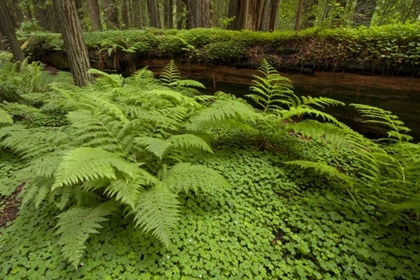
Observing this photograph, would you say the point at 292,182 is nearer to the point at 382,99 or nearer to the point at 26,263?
the point at 382,99

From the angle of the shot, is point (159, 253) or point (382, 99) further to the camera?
point (382, 99)

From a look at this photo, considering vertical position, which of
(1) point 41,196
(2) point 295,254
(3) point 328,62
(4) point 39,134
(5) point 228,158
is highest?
(3) point 328,62

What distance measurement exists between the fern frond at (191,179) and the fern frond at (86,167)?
1.25ft

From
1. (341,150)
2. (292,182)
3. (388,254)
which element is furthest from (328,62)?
(388,254)

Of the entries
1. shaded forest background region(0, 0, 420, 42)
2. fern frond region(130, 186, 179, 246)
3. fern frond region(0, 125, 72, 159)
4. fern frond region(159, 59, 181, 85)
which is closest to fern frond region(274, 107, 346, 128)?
fern frond region(130, 186, 179, 246)

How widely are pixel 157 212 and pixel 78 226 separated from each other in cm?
73

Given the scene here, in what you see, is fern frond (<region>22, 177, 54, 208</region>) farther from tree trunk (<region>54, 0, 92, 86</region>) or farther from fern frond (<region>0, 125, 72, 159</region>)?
tree trunk (<region>54, 0, 92, 86</region>)

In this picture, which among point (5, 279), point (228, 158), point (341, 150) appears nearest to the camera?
point (5, 279)

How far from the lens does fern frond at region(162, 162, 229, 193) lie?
2207mm

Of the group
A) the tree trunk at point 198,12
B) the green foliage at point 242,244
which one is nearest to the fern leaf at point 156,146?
the green foliage at point 242,244

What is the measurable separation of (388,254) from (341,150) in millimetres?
1853

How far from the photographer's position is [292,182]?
9.38 ft

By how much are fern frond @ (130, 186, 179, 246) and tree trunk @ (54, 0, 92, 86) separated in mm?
4103

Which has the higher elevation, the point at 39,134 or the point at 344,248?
the point at 39,134
